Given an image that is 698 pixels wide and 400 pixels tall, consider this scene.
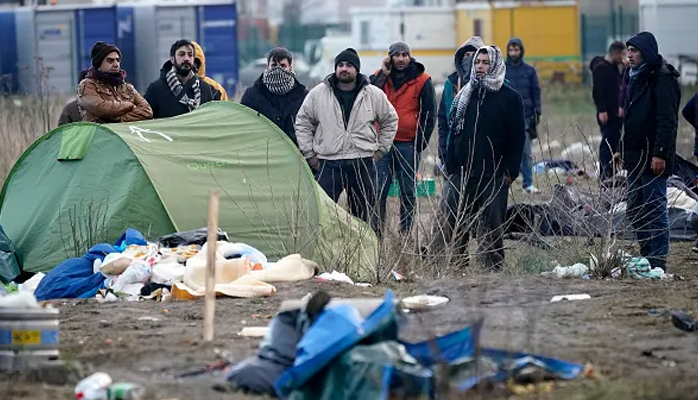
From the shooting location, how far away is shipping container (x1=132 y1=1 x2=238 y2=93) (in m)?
30.4

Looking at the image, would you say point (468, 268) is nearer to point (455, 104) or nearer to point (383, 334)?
point (455, 104)

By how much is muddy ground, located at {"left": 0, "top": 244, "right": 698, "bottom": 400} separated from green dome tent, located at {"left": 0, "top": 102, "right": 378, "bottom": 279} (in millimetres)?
1200

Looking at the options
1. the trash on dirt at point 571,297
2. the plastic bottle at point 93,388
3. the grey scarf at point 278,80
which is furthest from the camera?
the grey scarf at point 278,80

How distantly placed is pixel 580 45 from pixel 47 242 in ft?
93.2

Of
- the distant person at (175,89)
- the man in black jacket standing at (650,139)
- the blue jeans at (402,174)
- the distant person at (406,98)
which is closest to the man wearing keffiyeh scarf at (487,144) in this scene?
the blue jeans at (402,174)

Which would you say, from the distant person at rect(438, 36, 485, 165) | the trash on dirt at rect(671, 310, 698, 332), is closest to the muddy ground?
the trash on dirt at rect(671, 310, 698, 332)

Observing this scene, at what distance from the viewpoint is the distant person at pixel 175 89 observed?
12.1m

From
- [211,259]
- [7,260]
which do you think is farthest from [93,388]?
[7,260]

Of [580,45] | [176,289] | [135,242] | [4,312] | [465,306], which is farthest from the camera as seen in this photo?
[580,45]

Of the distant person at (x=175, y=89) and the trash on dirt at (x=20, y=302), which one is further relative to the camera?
the distant person at (x=175, y=89)

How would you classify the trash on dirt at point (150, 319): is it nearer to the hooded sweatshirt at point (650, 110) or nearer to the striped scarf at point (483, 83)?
the striped scarf at point (483, 83)

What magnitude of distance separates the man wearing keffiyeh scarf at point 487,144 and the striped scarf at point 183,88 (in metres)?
2.51

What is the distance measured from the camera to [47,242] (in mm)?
10695

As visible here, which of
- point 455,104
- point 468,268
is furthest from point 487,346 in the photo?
point 455,104
